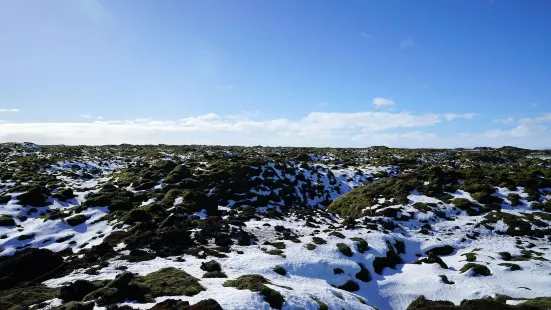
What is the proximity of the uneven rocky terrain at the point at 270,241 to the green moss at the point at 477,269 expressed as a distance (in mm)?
155

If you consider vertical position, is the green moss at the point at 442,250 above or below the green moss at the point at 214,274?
below

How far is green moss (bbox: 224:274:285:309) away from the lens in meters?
17.1

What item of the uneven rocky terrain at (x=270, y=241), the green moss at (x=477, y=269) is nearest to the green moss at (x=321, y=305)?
the uneven rocky terrain at (x=270, y=241)

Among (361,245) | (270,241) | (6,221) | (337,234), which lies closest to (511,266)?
(361,245)

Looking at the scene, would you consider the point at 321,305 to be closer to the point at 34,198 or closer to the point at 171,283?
the point at 171,283

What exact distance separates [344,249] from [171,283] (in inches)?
671

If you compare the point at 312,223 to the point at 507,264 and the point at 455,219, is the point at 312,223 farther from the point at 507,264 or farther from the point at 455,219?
the point at 507,264

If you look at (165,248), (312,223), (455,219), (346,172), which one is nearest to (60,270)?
(165,248)

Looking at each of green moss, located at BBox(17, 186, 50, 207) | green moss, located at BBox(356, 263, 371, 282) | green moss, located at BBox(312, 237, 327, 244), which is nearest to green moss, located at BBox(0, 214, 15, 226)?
green moss, located at BBox(17, 186, 50, 207)

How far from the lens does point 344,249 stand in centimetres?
2980

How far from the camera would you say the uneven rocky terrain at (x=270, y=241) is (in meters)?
18.8

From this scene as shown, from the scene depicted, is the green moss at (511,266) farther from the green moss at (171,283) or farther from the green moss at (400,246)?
the green moss at (171,283)

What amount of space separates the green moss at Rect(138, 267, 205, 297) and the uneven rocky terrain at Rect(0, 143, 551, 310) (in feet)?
0.43

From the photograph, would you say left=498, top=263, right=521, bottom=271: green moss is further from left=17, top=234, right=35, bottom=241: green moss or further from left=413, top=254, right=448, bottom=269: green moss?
left=17, top=234, right=35, bottom=241: green moss
